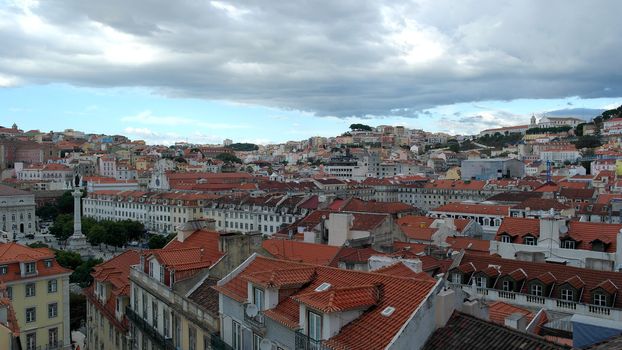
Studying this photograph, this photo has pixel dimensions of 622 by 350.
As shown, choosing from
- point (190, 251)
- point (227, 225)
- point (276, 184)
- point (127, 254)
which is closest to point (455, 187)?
point (276, 184)

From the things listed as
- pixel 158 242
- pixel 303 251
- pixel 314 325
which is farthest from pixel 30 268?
pixel 158 242

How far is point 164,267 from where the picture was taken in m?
21.5

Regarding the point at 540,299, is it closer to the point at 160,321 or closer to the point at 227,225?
the point at 160,321

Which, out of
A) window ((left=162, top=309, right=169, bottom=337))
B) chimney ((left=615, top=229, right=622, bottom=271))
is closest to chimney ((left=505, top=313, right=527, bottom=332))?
window ((left=162, top=309, right=169, bottom=337))

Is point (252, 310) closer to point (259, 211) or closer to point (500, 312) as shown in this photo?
point (500, 312)

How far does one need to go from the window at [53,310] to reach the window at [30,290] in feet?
3.84

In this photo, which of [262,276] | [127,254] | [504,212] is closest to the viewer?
[262,276]

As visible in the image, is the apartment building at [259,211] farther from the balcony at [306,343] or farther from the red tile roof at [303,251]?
the balcony at [306,343]

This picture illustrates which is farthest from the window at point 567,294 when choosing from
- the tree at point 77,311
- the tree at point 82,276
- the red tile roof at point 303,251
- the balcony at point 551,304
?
the tree at point 82,276

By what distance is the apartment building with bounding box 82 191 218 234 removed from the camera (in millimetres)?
93062

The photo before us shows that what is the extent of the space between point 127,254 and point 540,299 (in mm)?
22938

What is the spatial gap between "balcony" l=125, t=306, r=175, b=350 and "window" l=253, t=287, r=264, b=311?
23.7 feet

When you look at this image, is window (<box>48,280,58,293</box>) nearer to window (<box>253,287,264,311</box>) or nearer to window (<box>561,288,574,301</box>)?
window (<box>253,287,264,311</box>)

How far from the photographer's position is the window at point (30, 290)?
29.5 meters
